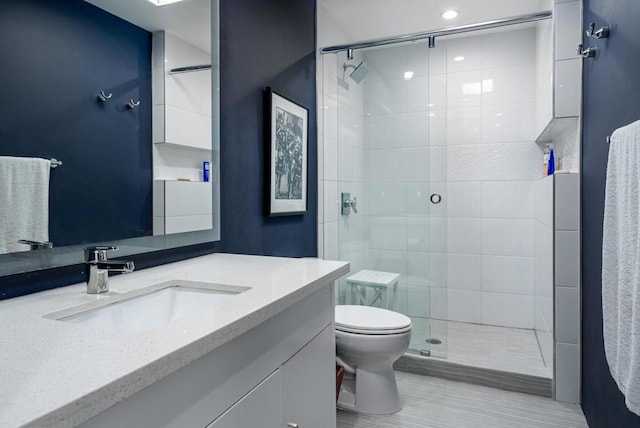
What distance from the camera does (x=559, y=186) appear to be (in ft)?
7.06

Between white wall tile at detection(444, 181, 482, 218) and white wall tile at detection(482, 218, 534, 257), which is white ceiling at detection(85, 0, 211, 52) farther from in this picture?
white wall tile at detection(482, 218, 534, 257)

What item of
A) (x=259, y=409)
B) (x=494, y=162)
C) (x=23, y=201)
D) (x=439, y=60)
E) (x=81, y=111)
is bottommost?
(x=259, y=409)

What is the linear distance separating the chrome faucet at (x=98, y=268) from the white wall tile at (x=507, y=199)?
9.74ft

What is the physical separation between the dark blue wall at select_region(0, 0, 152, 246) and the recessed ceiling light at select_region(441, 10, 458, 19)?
7.60ft

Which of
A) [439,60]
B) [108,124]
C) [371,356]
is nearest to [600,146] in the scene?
[371,356]

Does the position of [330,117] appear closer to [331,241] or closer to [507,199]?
[331,241]

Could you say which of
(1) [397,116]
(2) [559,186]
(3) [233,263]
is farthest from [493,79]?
(3) [233,263]

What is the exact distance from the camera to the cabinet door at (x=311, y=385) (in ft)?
3.42

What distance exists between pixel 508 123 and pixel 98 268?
315cm

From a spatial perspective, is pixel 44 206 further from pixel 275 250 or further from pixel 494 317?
pixel 494 317

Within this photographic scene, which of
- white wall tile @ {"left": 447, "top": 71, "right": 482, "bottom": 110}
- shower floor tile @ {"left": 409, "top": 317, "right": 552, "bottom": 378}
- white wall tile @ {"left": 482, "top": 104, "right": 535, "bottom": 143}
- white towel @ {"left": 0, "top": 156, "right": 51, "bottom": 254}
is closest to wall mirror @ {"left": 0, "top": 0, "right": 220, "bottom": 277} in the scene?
white towel @ {"left": 0, "top": 156, "right": 51, "bottom": 254}

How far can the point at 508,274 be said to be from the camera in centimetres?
326

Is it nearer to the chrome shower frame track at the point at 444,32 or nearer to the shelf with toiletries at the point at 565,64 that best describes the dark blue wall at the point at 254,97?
the chrome shower frame track at the point at 444,32

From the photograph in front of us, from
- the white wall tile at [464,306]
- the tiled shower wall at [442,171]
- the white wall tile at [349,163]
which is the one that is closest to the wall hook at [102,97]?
the tiled shower wall at [442,171]
